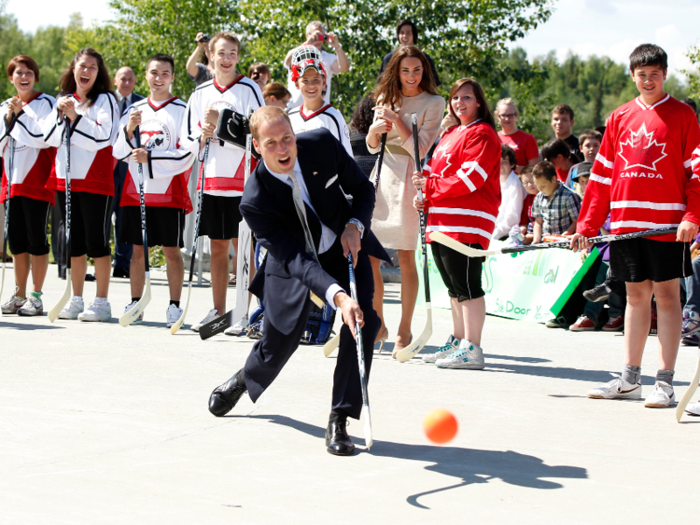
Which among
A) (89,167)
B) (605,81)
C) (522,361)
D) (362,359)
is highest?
(605,81)

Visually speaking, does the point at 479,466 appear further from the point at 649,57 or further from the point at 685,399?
the point at 649,57

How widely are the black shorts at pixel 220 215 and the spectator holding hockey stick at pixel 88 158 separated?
1041 mm

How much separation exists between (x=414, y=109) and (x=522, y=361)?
199 cm

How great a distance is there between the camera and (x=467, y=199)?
572 centimetres

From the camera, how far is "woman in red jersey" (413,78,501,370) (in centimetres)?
564

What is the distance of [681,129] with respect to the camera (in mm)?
4559

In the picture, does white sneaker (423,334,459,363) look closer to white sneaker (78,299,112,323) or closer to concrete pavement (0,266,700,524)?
concrete pavement (0,266,700,524)

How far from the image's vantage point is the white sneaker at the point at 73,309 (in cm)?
749

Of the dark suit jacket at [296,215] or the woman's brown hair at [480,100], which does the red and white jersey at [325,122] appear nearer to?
the woman's brown hair at [480,100]

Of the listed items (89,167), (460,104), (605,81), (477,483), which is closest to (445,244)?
(460,104)

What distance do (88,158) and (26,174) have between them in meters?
0.80

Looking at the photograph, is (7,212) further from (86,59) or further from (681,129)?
(681,129)

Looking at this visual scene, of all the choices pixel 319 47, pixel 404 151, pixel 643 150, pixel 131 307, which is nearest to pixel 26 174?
pixel 131 307

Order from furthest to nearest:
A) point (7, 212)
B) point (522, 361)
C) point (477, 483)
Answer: point (7, 212)
point (522, 361)
point (477, 483)
